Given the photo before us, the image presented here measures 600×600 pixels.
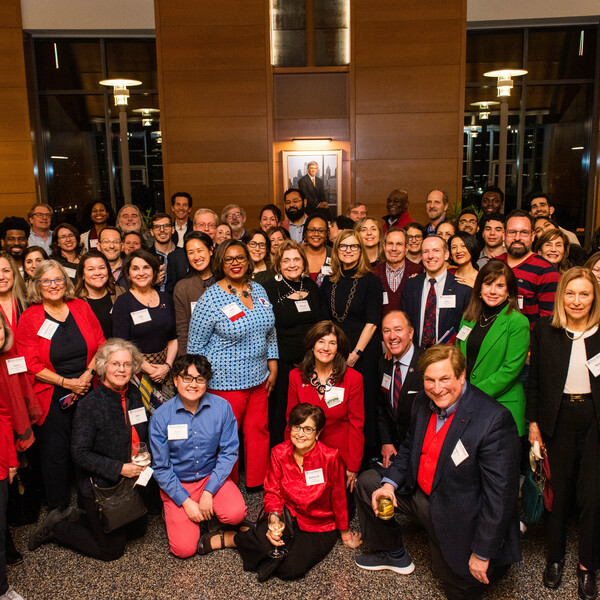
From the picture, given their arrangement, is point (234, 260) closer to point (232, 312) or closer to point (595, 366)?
point (232, 312)

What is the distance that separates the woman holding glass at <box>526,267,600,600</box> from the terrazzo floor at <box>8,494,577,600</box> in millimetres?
185

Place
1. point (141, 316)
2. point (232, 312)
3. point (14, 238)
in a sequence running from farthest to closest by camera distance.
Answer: point (14, 238) → point (141, 316) → point (232, 312)

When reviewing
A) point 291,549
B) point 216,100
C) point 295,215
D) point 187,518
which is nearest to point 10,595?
point 187,518

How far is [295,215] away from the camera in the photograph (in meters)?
6.12

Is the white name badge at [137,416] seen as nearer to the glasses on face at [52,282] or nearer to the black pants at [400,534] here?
the glasses on face at [52,282]

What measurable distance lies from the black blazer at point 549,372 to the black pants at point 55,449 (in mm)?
2680

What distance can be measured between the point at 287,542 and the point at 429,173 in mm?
6367

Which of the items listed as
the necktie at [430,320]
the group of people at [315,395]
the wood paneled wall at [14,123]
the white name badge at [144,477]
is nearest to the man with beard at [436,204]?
the group of people at [315,395]

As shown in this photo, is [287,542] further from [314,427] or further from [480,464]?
[480,464]

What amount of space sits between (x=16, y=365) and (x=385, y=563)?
225 centimetres

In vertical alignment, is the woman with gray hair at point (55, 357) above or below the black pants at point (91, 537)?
above

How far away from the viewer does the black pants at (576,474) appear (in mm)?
2805

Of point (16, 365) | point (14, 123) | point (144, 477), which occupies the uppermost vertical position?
point (14, 123)

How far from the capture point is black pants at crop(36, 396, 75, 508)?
347 cm
